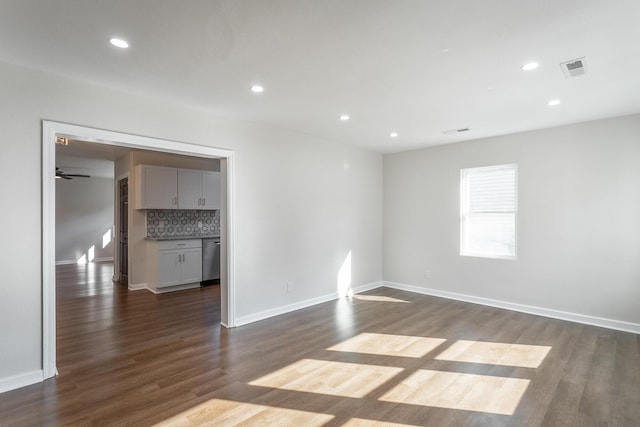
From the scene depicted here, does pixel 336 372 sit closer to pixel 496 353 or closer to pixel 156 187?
pixel 496 353

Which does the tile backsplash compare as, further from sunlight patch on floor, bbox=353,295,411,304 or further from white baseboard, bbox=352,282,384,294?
sunlight patch on floor, bbox=353,295,411,304

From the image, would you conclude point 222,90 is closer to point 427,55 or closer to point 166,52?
point 166,52

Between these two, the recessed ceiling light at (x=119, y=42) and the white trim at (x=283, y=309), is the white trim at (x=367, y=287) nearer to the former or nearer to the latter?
the white trim at (x=283, y=309)

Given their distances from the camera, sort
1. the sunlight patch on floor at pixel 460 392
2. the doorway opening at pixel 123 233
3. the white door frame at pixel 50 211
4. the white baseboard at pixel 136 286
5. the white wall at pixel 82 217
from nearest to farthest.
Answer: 1. the sunlight patch on floor at pixel 460 392
2. the white door frame at pixel 50 211
3. the white baseboard at pixel 136 286
4. the doorway opening at pixel 123 233
5. the white wall at pixel 82 217

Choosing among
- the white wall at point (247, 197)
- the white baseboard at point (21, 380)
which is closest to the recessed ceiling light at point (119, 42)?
the white wall at point (247, 197)

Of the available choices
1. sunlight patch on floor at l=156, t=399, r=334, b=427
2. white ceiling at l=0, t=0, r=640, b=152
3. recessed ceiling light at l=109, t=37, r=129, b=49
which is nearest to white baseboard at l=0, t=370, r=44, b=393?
sunlight patch on floor at l=156, t=399, r=334, b=427

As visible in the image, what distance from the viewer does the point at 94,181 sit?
10.2 m

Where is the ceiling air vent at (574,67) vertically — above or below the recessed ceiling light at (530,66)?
below

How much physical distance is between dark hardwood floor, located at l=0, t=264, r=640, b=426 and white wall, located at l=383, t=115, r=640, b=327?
455 mm

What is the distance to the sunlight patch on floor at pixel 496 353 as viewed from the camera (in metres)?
3.04

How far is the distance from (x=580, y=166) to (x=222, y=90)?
4426mm

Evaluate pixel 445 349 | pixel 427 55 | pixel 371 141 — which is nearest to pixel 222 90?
pixel 427 55

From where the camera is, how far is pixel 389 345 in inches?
135

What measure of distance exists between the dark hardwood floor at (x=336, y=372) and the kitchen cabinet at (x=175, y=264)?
1167mm
